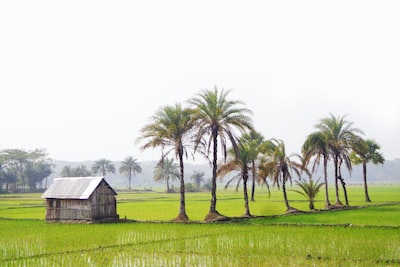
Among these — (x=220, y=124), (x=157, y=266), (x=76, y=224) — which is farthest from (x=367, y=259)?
(x=76, y=224)

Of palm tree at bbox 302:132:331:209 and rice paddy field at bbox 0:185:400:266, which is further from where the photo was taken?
palm tree at bbox 302:132:331:209

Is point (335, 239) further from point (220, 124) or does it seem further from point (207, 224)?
point (220, 124)

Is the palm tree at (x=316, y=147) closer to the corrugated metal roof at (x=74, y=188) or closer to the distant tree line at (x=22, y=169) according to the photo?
the corrugated metal roof at (x=74, y=188)

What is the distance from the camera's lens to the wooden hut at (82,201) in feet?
103

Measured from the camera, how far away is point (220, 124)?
32.5 m

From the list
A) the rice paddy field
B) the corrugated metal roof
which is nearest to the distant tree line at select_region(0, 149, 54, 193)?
the corrugated metal roof

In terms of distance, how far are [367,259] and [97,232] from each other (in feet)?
48.4

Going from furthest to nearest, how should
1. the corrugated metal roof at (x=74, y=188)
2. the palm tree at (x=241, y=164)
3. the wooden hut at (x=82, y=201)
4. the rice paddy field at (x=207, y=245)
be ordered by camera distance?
the palm tree at (x=241, y=164) → the corrugated metal roof at (x=74, y=188) → the wooden hut at (x=82, y=201) → the rice paddy field at (x=207, y=245)

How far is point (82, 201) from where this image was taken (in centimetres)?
3164

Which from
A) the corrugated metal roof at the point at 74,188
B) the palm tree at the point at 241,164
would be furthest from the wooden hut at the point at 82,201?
the palm tree at the point at 241,164

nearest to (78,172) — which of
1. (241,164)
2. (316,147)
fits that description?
(316,147)

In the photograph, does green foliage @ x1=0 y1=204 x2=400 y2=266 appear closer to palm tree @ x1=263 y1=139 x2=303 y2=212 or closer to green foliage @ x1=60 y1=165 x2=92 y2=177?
palm tree @ x1=263 y1=139 x2=303 y2=212

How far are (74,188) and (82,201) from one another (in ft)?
5.88

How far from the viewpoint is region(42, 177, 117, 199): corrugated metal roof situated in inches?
1257
